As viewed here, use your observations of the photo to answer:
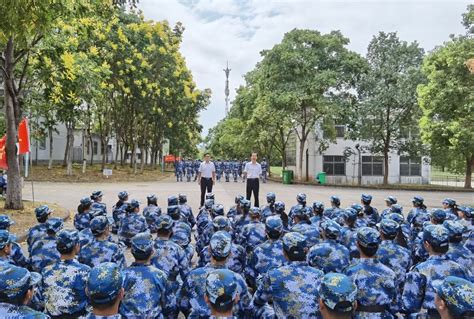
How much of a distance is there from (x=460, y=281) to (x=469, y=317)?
0.23 meters

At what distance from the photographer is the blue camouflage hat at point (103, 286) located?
274 cm

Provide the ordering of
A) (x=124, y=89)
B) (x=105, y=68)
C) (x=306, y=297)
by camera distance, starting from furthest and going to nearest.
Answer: (x=124, y=89), (x=105, y=68), (x=306, y=297)

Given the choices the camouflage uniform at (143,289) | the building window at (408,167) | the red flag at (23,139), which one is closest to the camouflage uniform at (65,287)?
the camouflage uniform at (143,289)

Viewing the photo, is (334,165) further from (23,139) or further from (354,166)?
(23,139)

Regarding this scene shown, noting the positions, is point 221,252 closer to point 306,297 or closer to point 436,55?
point 306,297

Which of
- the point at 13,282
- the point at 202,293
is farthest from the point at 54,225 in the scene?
the point at 13,282

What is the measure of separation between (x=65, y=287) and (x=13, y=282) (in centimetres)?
90

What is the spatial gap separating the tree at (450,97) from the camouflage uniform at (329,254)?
17.1 metres

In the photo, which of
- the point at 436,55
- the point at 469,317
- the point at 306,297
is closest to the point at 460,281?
the point at 469,317

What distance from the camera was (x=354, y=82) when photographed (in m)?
30.4

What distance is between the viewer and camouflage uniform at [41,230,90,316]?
10.9 feet

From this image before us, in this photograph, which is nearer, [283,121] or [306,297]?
[306,297]

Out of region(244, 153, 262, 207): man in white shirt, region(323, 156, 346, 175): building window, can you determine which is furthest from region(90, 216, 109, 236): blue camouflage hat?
region(323, 156, 346, 175): building window

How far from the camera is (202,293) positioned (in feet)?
12.6
